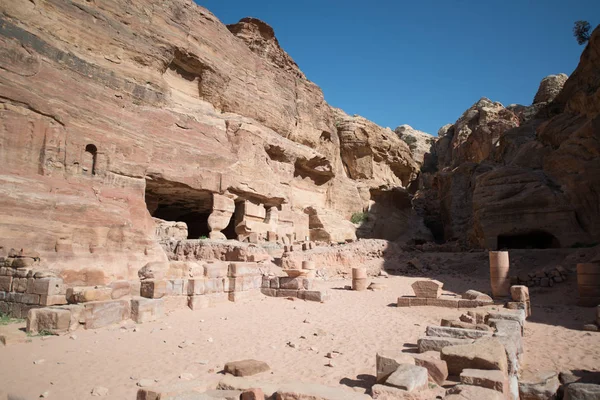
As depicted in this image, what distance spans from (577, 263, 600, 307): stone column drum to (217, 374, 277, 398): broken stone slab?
1130cm

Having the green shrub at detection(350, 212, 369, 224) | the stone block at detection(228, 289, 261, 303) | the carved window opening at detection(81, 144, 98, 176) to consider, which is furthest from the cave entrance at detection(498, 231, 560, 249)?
the carved window opening at detection(81, 144, 98, 176)

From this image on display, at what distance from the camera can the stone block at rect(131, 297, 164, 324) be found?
880 cm

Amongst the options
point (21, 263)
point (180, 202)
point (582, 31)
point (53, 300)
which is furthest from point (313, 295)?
point (582, 31)

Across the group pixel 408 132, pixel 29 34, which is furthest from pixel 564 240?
pixel 408 132

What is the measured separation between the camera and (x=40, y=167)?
1292 cm

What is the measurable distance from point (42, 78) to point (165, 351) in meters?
12.1

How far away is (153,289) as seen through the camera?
9711mm

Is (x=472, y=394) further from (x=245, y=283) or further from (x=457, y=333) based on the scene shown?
(x=245, y=283)

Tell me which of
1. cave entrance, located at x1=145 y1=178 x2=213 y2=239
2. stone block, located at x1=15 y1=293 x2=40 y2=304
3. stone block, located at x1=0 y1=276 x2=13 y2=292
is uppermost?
cave entrance, located at x1=145 y1=178 x2=213 y2=239

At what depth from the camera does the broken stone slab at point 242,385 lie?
4.59 m

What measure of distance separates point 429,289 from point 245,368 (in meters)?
8.40

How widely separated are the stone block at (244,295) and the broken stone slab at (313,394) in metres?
7.97

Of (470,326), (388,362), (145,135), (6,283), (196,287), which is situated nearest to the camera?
(388,362)

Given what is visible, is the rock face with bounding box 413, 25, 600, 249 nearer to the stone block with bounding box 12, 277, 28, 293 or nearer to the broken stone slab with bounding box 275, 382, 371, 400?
the broken stone slab with bounding box 275, 382, 371, 400
